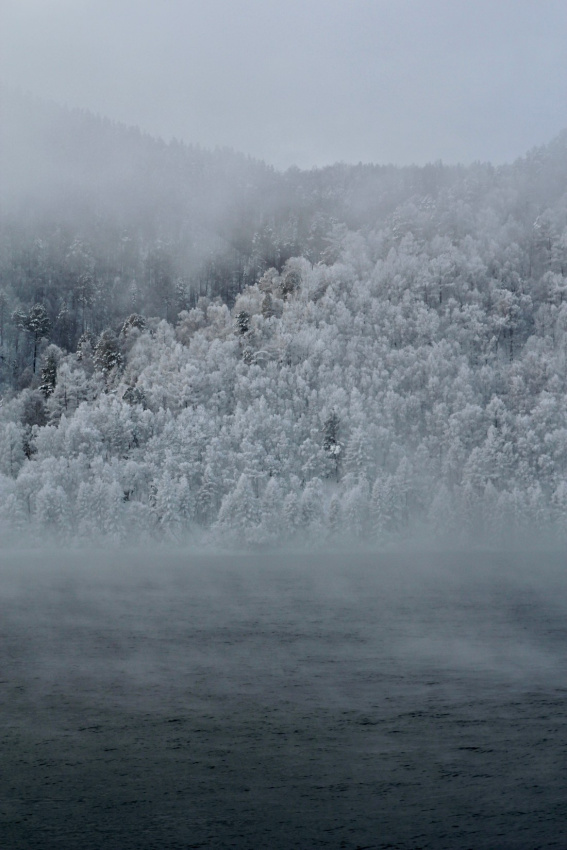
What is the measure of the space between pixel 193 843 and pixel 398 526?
467 ft

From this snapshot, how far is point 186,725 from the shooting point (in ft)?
123

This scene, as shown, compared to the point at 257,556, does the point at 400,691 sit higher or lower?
higher

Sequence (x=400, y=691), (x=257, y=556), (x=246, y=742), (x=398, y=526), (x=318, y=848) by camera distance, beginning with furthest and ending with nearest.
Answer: (x=398, y=526) < (x=257, y=556) < (x=400, y=691) < (x=246, y=742) < (x=318, y=848)

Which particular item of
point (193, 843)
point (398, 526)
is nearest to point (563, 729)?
point (193, 843)

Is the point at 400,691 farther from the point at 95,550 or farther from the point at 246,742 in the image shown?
the point at 95,550

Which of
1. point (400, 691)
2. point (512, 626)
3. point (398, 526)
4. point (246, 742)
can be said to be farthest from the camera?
point (398, 526)

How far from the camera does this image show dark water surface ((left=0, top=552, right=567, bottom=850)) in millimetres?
26203

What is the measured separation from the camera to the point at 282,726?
37.2 m

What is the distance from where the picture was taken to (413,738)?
114 ft

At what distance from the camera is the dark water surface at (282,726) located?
2620 centimetres

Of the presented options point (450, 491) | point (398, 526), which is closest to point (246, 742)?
point (398, 526)

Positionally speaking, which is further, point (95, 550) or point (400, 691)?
point (95, 550)

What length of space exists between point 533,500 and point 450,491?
16.5 meters

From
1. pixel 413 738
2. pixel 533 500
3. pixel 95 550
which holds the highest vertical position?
pixel 413 738
